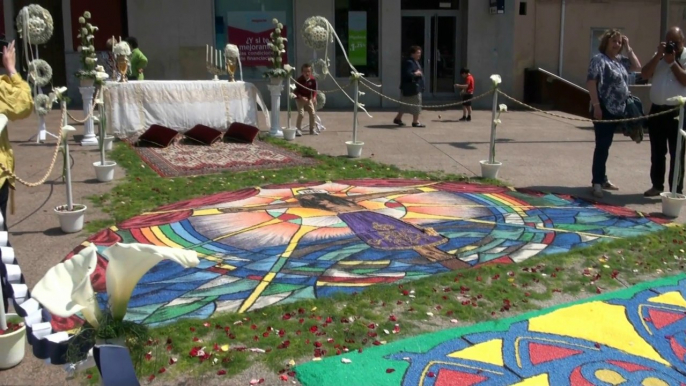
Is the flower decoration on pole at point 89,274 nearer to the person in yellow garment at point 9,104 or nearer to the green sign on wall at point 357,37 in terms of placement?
the person in yellow garment at point 9,104

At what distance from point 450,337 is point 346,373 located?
0.76 m

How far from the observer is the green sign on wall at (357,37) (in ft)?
62.9

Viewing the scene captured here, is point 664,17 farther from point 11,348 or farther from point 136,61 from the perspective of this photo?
point 11,348

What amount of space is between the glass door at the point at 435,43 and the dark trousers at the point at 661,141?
40.8ft

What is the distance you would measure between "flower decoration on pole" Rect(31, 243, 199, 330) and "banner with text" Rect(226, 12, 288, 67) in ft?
54.1

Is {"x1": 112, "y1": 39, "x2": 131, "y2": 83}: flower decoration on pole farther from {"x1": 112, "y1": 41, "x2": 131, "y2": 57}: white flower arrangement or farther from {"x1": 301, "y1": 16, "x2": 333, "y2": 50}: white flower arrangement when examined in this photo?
{"x1": 301, "y1": 16, "x2": 333, "y2": 50}: white flower arrangement

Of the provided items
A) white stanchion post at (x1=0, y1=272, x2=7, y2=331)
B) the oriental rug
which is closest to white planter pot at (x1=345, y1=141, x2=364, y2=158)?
the oriental rug

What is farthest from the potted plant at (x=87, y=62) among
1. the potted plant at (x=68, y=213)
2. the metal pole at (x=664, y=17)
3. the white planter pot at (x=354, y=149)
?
the metal pole at (x=664, y=17)

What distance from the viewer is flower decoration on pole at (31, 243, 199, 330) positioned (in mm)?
2637

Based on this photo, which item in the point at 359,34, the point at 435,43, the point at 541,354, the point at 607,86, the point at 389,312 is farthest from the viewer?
the point at 435,43

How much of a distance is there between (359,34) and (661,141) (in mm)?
12475

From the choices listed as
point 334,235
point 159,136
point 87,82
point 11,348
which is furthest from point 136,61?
point 11,348

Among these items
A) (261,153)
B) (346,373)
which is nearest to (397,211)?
(346,373)

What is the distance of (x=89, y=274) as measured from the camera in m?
2.70
